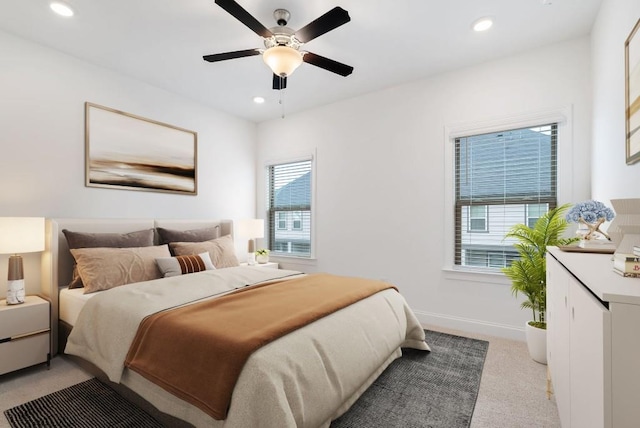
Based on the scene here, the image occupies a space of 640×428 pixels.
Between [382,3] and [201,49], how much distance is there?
1.72 metres

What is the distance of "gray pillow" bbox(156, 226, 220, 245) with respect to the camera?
3.51 meters

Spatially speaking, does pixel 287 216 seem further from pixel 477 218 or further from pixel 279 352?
pixel 279 352

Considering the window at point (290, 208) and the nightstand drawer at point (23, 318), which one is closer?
the nightstand drawer at point (23, 318)

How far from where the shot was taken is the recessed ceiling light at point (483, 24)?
257 cm

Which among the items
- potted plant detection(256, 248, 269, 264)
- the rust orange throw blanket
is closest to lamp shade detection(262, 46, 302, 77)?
the rust orange throw blanket

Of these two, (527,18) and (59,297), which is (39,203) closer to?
(59,297)

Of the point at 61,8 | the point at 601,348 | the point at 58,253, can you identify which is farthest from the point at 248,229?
the point at 601,348

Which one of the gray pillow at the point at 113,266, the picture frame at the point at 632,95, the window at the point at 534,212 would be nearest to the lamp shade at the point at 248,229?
the gray pillow at the point at 113,266

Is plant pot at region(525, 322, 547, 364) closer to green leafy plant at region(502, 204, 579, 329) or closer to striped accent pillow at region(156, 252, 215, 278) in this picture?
green leafy plant at region(502, 204, 579, 329)

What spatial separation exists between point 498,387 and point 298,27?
10.4ft

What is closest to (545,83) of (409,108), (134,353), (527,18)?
(527,18)

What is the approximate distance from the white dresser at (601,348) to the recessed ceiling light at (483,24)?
2.18m

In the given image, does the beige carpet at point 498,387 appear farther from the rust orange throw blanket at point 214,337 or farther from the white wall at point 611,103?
the white wall at point 611,103

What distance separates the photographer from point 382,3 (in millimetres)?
2383
